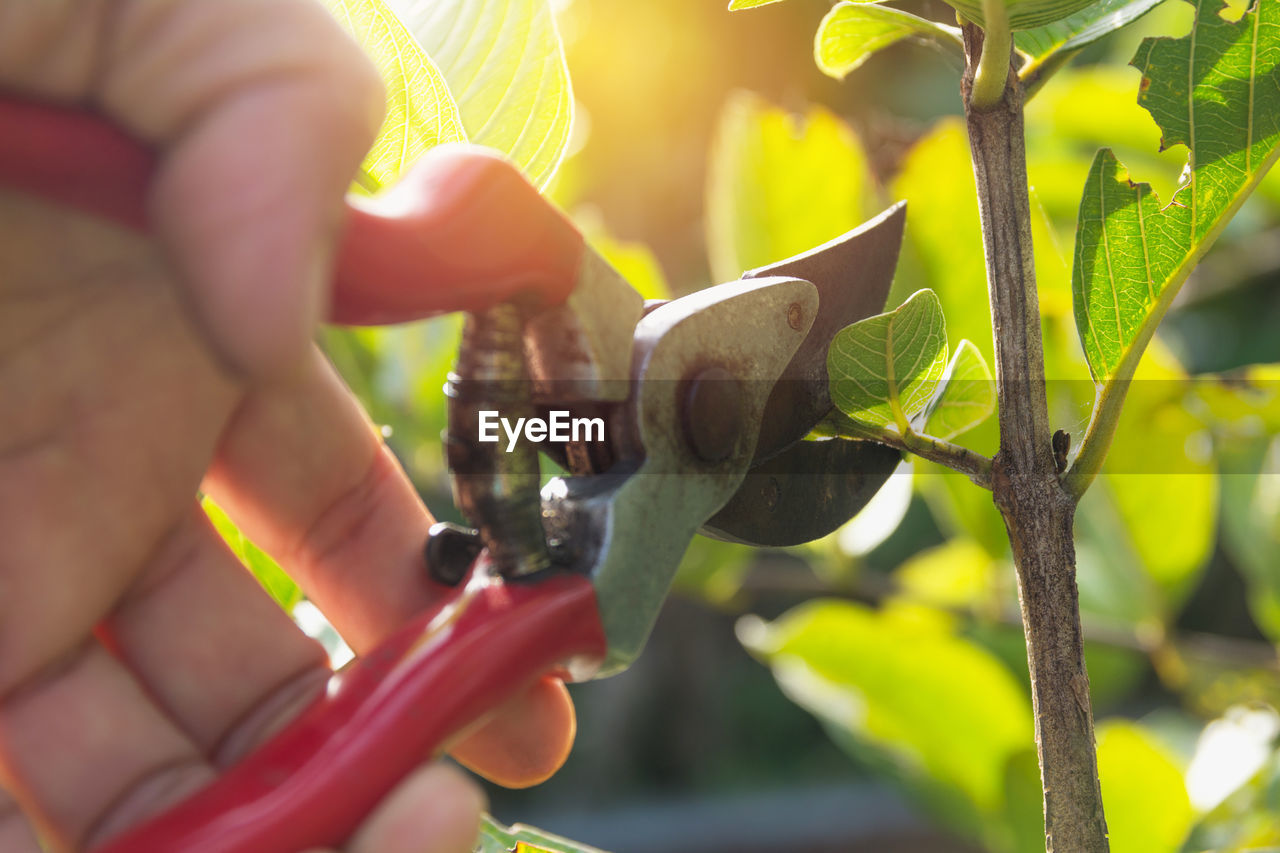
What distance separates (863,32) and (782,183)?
263 millimetres

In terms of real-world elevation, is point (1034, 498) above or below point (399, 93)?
below

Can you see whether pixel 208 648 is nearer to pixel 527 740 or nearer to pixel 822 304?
pixel 527 740

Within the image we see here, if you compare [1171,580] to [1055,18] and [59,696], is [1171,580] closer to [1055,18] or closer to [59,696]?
[1055,18]

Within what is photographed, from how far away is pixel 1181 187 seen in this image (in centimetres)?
40

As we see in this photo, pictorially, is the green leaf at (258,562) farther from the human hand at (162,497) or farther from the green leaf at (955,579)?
the green leaf at (955,579)

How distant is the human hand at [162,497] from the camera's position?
29 centimetres

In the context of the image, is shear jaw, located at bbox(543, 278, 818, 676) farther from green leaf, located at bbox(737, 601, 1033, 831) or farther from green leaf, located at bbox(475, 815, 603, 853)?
green leaf, located at bbox(737, 601, 1033, 831)

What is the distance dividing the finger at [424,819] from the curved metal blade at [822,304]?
0.64 ft

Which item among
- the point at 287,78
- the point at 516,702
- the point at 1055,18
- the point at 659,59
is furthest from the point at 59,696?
the point at 659,59

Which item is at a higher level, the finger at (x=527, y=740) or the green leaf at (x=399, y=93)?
the green leaf at (x=399, y=93)

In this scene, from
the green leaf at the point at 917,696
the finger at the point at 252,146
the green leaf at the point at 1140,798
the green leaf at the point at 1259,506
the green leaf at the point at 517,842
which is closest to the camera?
the finger at the point at 252,146

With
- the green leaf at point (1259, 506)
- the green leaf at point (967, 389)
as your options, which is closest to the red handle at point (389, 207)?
the green leaf at point (967, 389)

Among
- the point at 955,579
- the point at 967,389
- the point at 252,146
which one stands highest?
the point at 252,146

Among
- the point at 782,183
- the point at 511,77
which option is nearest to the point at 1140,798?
the point at 782,183
